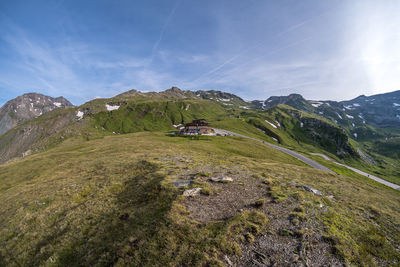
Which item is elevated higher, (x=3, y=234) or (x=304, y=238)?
(x=304, y=238)

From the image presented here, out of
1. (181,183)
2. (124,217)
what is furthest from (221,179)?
(124,217)

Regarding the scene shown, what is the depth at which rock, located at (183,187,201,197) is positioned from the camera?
15737 millimetres

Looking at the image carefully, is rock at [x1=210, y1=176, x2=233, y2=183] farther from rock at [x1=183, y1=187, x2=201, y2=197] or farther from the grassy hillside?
rock at [x1=183, y1=187, x2=201, y2=197]

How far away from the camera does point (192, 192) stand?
16172 mm

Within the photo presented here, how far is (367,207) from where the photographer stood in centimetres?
1662

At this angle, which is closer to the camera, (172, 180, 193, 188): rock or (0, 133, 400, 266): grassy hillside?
(0, 133, 400, 266): grassy hillside

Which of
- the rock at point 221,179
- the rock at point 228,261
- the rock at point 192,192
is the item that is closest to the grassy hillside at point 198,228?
the rock at point 228,261

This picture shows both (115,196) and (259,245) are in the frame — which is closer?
(259,245)

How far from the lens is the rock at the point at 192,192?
1574 cm

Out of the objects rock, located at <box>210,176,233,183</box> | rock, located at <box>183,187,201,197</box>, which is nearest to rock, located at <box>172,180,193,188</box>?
rock, located at <box>183,187,201,197</box>

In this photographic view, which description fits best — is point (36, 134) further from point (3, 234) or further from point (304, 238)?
point (304, 238)

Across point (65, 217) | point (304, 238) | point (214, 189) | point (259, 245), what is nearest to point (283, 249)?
point (259, 245)

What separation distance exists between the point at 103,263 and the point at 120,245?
1.14m

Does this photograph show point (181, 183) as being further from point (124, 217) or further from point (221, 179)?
point (124, 217)
